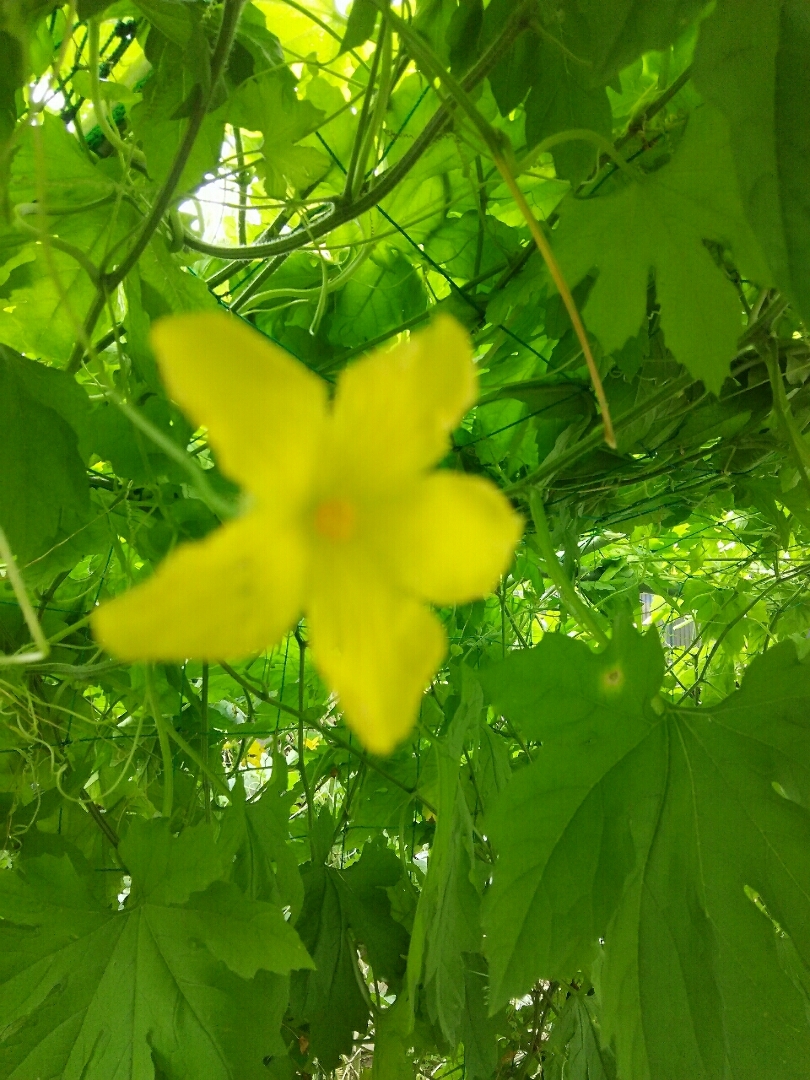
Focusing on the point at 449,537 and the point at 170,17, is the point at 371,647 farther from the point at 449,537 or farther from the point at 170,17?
the point at 170,17

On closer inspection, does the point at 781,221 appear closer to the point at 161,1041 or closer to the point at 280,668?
the point at 161,1041

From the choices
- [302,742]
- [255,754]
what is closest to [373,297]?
[302,742]

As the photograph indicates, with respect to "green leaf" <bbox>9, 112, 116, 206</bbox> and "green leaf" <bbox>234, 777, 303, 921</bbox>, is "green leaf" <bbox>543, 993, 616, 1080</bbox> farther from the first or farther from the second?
→ "green leaf" <bbox>9, 112, 116, 206</bbox>

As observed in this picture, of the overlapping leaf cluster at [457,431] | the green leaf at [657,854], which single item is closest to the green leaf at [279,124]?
the overlapping leaf cluster at [457,431]

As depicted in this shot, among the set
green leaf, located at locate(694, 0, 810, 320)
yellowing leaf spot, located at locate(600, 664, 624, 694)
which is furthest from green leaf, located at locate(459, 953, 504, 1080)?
green leaf, located at locate(694, 0, 810, 320)

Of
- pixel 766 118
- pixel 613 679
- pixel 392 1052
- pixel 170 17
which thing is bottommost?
pixel 392 1052

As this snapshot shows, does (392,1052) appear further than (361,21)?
Yes
